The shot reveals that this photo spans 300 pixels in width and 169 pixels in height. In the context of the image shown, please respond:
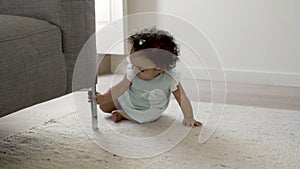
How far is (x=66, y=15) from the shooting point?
1.18 meters

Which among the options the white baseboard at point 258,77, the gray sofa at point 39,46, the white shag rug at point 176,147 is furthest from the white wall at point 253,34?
the gray sofa at point 39,46

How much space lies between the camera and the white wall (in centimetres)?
217

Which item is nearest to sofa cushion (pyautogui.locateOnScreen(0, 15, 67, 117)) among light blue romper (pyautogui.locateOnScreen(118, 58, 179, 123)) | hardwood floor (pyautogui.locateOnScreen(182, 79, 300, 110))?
light blue romper (pyautogui.locateOnScreen(118, 58, 179, 123))

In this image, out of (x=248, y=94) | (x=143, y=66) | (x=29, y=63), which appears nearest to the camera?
(x=29, y=63)

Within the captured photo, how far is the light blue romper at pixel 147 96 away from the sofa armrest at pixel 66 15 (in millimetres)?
211

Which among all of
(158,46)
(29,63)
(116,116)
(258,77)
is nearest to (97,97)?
(116,116)

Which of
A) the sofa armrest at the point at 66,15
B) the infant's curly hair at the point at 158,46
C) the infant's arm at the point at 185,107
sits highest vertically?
the sofa armrest at the point at 66,15

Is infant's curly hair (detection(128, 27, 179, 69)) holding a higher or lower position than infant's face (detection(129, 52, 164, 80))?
higher

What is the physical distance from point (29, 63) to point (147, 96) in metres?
0.50

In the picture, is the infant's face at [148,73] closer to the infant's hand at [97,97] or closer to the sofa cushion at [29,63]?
the infant's hand at [97,97]

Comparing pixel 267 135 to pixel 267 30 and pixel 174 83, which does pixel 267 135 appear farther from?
pixel 267 30

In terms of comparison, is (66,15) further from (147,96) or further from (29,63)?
(147,96)

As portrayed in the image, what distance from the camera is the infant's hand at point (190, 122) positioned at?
140cm

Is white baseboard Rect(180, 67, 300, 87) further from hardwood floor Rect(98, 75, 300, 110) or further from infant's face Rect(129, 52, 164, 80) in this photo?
infant's face Rect(129, 52, 164, 80)
